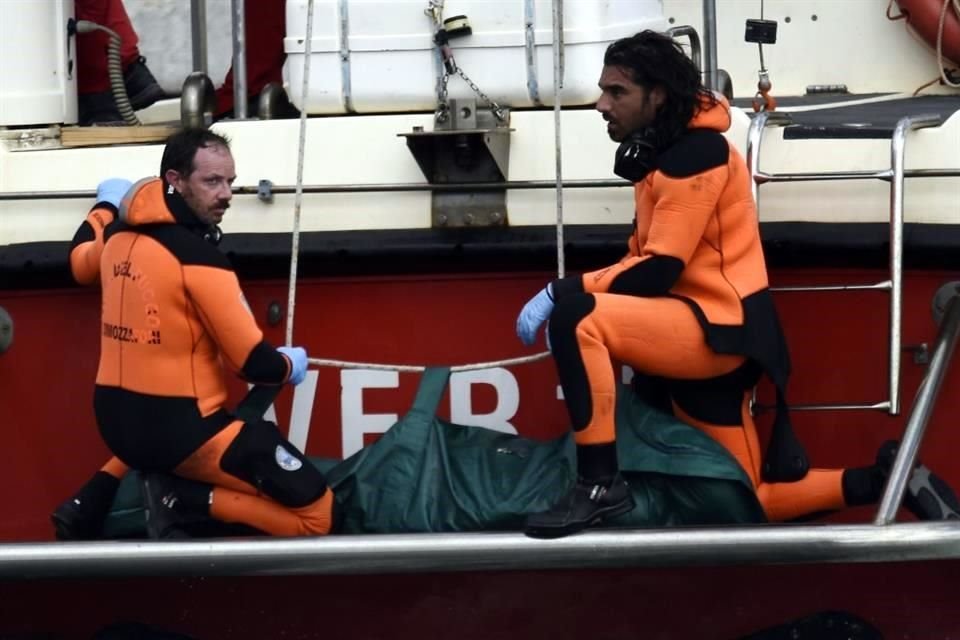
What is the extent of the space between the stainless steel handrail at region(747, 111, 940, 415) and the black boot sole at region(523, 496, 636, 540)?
0.54m

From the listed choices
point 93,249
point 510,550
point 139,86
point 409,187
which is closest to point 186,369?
point 93,249

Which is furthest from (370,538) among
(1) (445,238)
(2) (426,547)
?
(1) (445,238)

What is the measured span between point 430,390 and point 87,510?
2.52ft

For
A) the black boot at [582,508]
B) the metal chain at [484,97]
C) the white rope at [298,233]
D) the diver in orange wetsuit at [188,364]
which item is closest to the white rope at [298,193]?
the white rope at [298,233]

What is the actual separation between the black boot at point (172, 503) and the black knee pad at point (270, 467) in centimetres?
10

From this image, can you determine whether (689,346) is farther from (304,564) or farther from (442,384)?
(304,564)

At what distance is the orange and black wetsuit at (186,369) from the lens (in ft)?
12.0

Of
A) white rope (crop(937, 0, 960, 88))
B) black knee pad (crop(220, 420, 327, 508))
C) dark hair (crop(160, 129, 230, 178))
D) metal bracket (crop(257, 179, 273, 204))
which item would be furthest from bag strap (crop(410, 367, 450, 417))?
white rope (crop(937, 0, 960, 88))

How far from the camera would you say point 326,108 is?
13.6ft

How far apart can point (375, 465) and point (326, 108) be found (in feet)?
2.77

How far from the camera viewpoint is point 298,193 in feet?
12.9

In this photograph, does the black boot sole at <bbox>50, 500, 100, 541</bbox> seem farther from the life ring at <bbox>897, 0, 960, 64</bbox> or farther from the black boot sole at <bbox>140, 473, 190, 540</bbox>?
the life ring at <bbox>897, 0, 960, 64</bbox>

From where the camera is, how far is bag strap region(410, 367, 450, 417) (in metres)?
3.87

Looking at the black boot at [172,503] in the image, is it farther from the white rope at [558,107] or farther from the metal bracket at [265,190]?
the white rope at [558,107]
